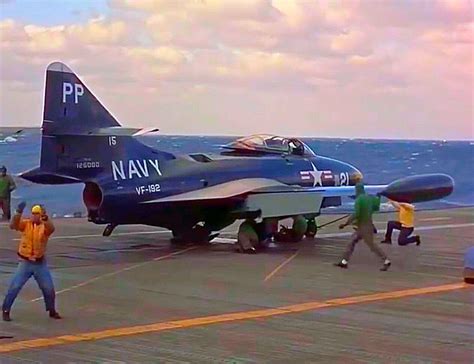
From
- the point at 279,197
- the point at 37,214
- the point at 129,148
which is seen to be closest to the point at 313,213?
the point at 279,197

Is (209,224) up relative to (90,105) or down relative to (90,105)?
down

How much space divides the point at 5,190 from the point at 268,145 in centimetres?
1057

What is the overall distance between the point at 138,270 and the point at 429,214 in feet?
70.5

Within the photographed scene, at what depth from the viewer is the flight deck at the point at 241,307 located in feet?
37.2

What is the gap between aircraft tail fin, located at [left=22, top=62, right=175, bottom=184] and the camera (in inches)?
878

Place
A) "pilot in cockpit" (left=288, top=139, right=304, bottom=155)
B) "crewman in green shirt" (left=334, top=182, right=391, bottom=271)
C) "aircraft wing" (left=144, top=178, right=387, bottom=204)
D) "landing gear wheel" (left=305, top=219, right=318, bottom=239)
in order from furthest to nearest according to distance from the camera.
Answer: "landing gear wheel" (left=305, top=219, right=318, bottom=239), "pilot in cockpit" (left=288, top=139, right=304, bottom=155), "aircraft wing" (left=144, top=178, right=387, bottom=204), "crewman in green shirt" (left=334, top=182, right=391, bottom=271)

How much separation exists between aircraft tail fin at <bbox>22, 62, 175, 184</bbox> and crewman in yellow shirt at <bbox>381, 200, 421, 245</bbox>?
A: 6744 mm

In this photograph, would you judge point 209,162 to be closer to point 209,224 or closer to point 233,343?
point 209,224

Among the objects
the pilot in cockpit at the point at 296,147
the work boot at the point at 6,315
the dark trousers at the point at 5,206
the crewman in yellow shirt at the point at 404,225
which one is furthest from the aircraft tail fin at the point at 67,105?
the dark trousers at the point at 5,206

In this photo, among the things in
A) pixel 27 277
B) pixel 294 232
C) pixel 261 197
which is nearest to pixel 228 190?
pixel 261 197

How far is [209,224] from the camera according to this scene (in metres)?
24.8

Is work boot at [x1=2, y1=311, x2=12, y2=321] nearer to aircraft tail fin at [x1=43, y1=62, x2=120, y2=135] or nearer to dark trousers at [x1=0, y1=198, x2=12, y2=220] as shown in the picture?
aircraft tail fin at [x1=43, y1=62, x2=120, y2=135]

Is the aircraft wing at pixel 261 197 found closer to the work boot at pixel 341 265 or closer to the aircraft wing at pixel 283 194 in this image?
the aircraft wing at pixel 283 194

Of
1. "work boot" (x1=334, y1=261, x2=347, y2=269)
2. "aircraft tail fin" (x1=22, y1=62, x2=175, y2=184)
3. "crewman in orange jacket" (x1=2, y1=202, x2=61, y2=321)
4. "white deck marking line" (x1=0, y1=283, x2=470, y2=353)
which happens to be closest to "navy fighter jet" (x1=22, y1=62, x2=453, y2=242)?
"aircraft tail fin" (x1=22, y1=62, x2=175, y2=184)
